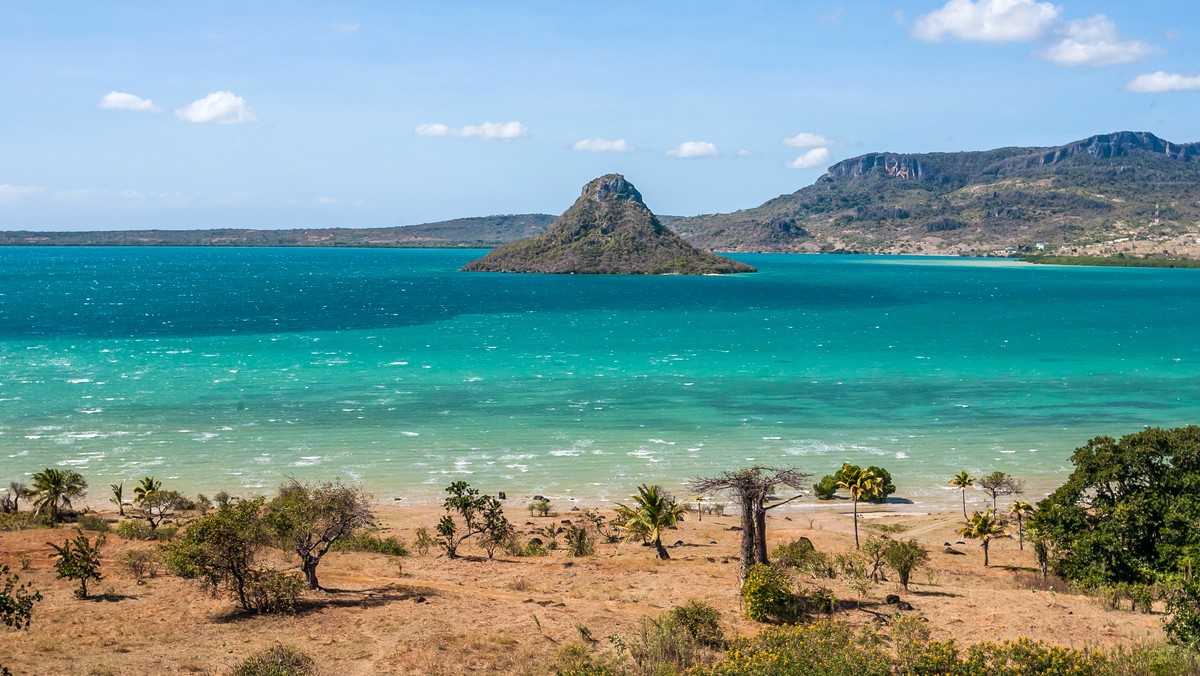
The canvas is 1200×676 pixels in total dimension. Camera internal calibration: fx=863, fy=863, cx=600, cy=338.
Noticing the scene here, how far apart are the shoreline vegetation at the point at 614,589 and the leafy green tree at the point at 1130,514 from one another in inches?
3.5

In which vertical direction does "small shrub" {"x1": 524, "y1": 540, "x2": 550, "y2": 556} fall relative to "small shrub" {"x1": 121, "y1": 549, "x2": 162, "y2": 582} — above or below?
below

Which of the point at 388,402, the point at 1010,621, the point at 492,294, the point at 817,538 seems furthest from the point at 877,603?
the point at 492,294

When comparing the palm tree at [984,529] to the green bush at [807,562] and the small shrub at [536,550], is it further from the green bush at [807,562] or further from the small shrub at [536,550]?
the small shrub at [536,550]

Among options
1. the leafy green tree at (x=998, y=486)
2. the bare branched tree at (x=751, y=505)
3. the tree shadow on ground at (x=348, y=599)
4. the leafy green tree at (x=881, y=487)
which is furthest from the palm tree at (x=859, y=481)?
the tree shadow on ground at (x=348, y=599)

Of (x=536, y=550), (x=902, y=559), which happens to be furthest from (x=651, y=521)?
(x=902, y=559)

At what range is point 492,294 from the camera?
600ft

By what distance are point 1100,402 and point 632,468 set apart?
39393 millimetres

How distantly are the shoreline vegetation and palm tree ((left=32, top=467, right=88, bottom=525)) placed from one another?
0.13 m

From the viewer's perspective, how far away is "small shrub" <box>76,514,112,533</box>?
114 ft

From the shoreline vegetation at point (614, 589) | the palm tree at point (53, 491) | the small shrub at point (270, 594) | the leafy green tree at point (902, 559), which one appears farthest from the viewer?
the palm tree at point (53, 491)

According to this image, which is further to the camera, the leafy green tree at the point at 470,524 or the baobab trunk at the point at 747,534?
the leafy green tree at the point at 470,524

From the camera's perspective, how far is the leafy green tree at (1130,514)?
26625 millimetres

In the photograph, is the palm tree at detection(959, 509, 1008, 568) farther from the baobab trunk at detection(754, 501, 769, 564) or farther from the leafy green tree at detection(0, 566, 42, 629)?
the leafy green tree at detection(0, 566, 42, 629)

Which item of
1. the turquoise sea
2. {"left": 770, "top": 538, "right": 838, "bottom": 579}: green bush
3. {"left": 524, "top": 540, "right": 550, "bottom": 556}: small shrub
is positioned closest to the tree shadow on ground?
{"left": 524, "top": 540, "right": 550, "bottom": 556}: small shrub
